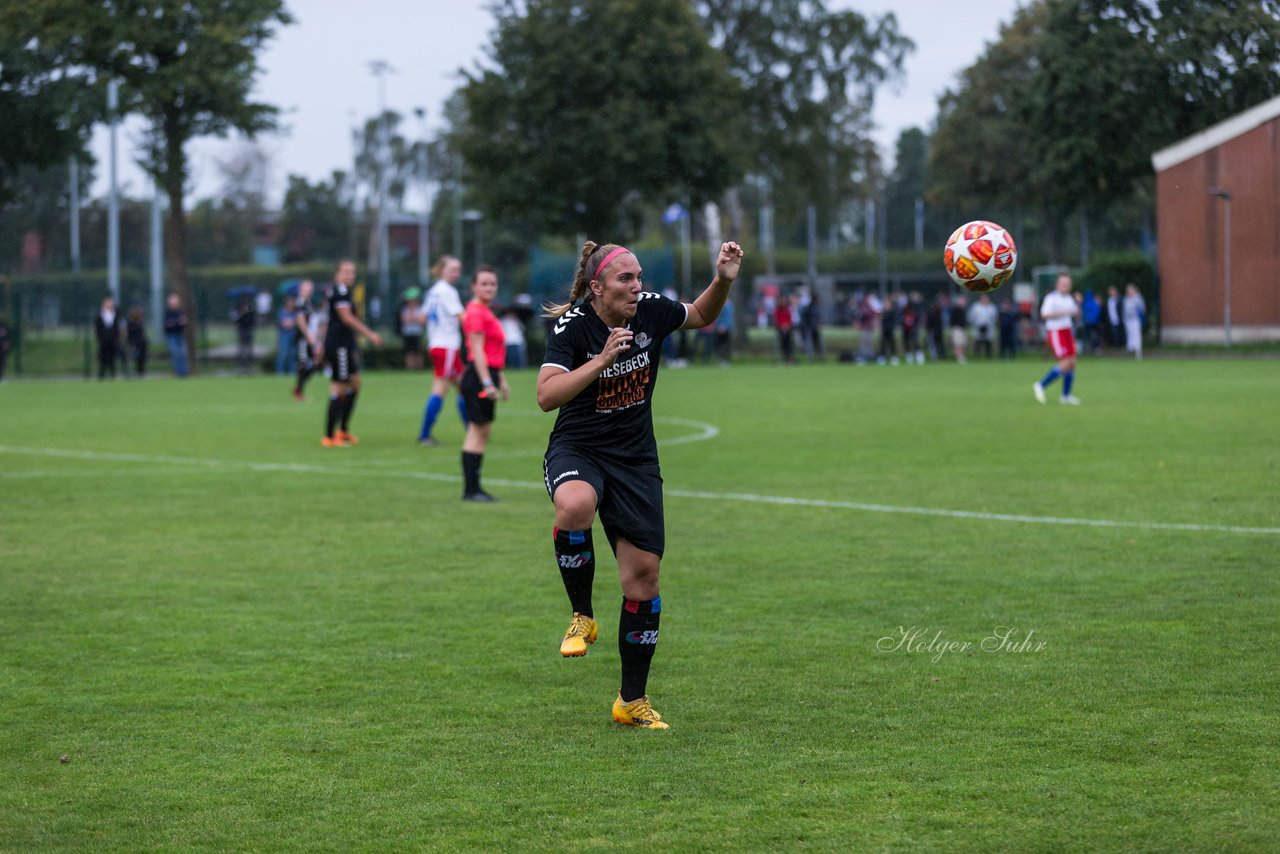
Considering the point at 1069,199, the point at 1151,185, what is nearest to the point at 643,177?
the point at 1069,199

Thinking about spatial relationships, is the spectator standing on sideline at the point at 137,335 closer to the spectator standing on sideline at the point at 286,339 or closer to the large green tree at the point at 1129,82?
the spectator standing on sideline at the point at 286,339

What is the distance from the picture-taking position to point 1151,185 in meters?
60.9

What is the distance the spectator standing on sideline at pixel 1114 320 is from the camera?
4516 cm

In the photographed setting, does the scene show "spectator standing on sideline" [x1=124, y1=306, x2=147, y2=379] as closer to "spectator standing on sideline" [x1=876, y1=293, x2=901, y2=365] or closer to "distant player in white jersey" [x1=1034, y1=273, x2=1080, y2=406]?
"spectator standing on sideline" [x1=876, y1=293, x2=901, y2=365]

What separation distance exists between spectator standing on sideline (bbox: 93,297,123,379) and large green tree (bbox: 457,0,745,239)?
1148 cm

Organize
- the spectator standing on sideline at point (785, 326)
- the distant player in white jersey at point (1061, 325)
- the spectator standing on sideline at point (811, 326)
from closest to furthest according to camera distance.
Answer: the distant player in white jersey at point (1061, 325)
the spectator standing on sideline at point (785, 326)
the spectator standing on sideline at point (811, 326)

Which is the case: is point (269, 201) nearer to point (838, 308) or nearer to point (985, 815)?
point (838, 308)

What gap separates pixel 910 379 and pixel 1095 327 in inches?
542

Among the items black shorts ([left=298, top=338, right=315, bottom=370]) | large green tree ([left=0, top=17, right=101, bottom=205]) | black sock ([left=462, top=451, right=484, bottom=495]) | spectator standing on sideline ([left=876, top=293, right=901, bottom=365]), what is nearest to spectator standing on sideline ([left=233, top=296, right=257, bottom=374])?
large green tree ([left=0, top=17, right=101, bottom=205])

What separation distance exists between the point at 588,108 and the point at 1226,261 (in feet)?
62.0

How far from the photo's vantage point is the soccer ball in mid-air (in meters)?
8.17

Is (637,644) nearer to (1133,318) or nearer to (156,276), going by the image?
(1133,318)

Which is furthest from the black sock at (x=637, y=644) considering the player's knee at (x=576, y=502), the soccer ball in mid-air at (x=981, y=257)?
the soccer ball in mid-air at (x=981, y=257)

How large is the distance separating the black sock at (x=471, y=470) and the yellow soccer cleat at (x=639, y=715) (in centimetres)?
737
